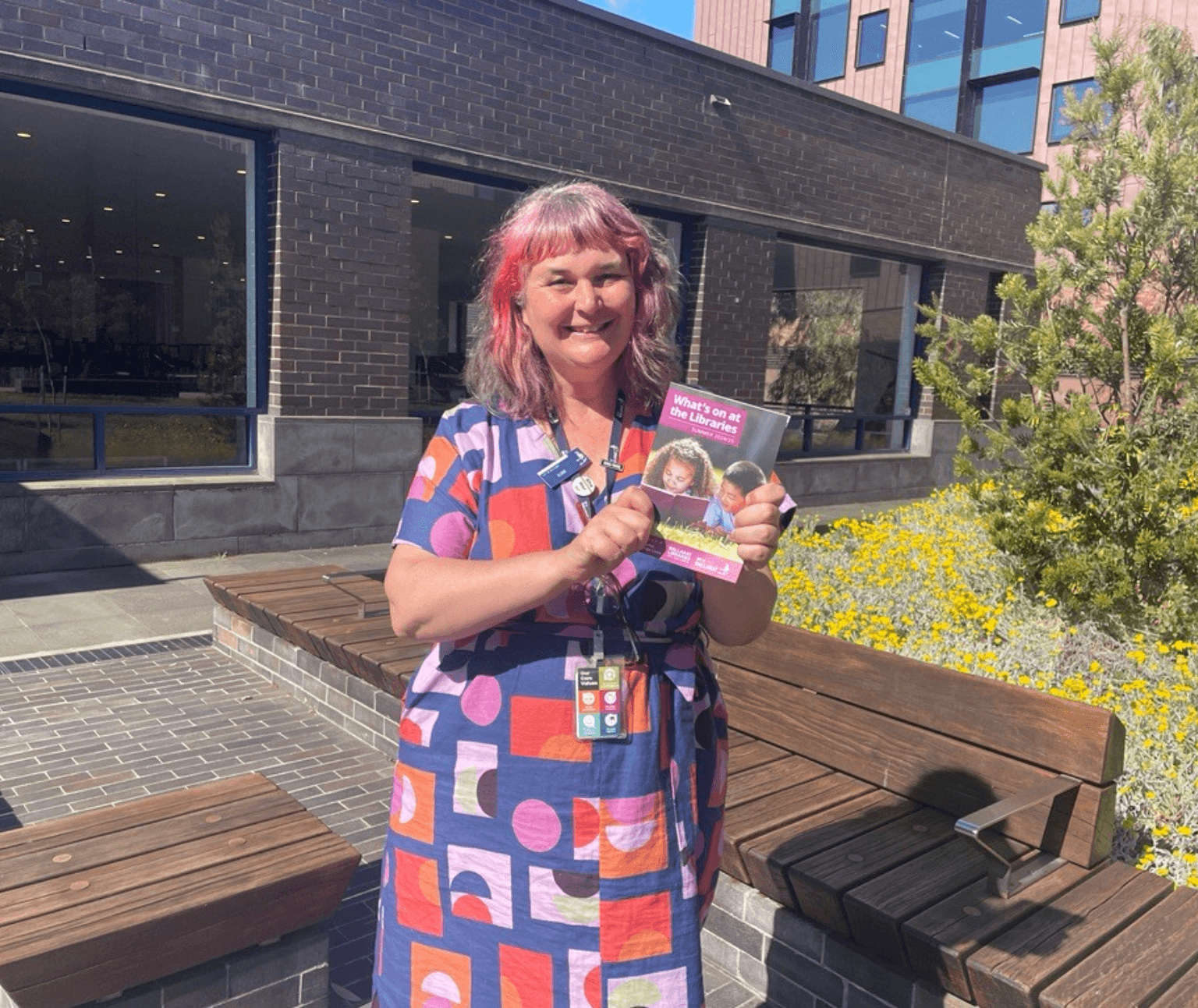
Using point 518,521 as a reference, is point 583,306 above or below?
above

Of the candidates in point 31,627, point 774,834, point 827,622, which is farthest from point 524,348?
point 31,627

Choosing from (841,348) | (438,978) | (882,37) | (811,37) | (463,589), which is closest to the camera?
(463,589)

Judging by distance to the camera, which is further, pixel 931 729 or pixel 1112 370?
pixel 1112 370

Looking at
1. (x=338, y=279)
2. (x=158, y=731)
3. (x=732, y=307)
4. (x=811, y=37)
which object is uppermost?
(x=811, y=37)

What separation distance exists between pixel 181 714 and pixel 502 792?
13.9 ft

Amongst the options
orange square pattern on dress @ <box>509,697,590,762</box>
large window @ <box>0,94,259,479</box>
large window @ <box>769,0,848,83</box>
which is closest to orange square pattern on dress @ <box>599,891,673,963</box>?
orange square pattern on dress @ <box>509,697,590,762</box>

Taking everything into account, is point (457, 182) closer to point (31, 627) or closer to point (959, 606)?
point (31, 627)

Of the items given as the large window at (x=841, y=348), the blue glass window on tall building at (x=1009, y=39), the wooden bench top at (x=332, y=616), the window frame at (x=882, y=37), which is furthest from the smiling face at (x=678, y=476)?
the window frame at (x=882, y=37)

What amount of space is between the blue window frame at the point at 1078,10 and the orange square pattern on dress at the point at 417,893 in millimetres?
33868

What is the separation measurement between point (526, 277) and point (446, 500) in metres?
0.43

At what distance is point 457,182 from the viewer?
1058cm

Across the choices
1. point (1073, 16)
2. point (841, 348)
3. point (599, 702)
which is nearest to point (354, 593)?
point (599, 702)

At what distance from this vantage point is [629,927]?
5.75 feet

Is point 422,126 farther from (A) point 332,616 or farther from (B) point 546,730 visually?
(B) point 546,730
